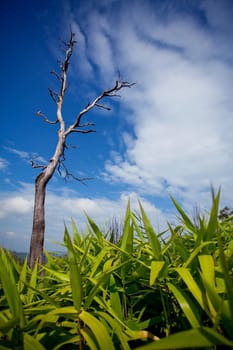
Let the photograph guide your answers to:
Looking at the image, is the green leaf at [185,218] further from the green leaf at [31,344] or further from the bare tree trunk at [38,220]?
the bare tree trunk at [38,220]

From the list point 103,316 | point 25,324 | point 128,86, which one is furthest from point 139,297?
point 128,86

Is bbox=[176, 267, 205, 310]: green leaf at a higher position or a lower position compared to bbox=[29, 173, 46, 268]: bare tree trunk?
lower

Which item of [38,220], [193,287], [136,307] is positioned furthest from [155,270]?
[38,220]

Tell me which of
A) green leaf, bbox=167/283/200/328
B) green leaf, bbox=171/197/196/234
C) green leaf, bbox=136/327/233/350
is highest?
green leaf, bbox=171/197/196/234

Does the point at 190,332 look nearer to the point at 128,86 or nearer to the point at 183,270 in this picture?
the point at 183,270

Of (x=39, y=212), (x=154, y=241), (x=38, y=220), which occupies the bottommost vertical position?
(x=154, y=241)

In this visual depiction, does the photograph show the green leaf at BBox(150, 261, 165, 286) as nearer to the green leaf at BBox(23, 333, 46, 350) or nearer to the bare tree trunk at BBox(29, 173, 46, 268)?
the green leaf at BBox(23, 333, 46, 350)

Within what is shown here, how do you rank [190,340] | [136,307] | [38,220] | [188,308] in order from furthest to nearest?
[38,220]
[136,307]
[188,308]
[190,340]

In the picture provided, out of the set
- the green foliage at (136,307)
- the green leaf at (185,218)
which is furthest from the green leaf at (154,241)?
the green leaf at (185,218)

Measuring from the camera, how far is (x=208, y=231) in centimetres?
51

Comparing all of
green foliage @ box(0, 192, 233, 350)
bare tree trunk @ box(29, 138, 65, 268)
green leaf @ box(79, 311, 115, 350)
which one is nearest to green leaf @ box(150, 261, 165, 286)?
green foliage @ box(0, 192, 233, 350)

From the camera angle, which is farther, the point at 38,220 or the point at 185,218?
the point at 38,220

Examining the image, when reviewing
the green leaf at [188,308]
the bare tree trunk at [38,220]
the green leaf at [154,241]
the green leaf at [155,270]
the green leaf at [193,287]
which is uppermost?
the bare tree trunk at [38,220]

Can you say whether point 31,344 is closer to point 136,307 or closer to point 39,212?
point 136,307
